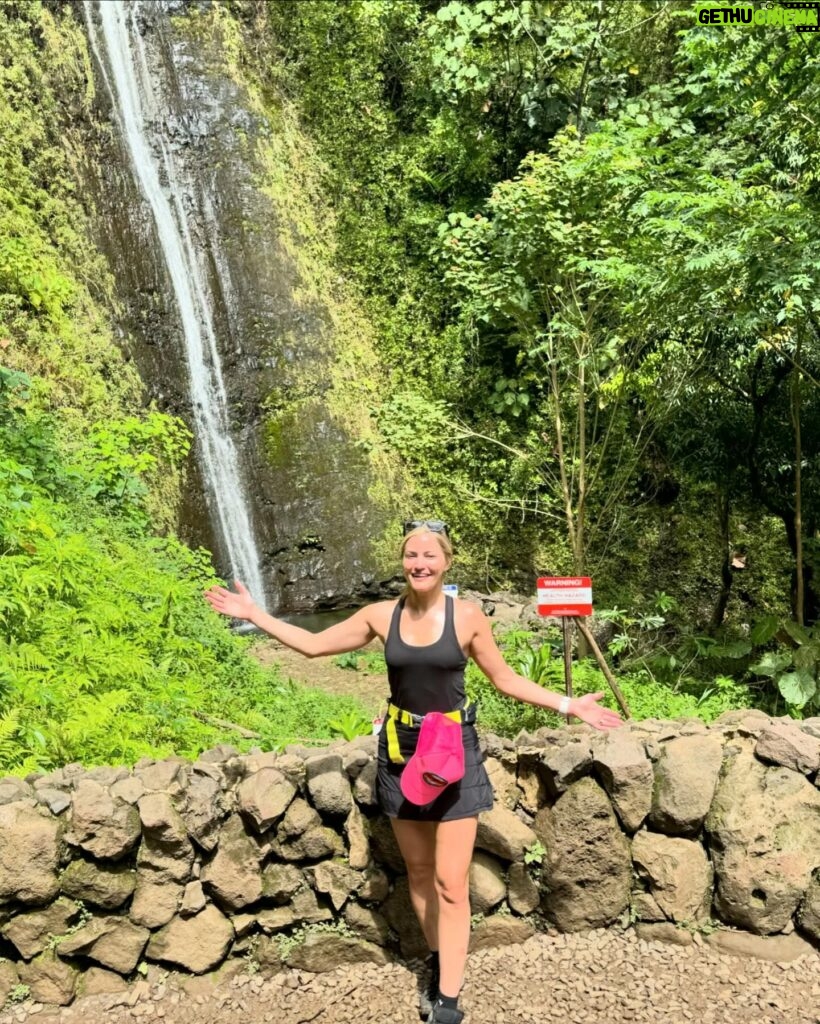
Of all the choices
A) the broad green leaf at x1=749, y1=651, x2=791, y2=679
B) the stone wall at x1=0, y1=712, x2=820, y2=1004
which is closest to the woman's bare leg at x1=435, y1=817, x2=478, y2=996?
the stone wall at x1=0, y1=712, x2=820, y2=1004

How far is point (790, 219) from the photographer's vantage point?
439 cm

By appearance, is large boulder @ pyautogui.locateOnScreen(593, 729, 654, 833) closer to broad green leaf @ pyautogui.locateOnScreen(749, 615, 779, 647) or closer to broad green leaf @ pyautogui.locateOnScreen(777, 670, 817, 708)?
broad green leaf @ pyautogui.locateOnScreen(777, 670, 817, 708)

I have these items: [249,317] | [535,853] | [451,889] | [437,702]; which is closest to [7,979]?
[451,889]

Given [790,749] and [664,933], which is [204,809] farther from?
[790,749]

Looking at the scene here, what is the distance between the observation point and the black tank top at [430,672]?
2.43 m

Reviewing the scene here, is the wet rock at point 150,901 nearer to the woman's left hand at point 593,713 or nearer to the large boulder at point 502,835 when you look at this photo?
the large boulder at point 502,835

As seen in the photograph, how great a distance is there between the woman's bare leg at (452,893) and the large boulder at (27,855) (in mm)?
1415

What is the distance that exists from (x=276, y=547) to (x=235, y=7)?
324 inches

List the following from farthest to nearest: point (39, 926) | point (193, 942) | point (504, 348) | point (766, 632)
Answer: point (504, 348) → point (766, 632) → point (193, 942) → point (39, 926)

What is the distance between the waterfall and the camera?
903 cm

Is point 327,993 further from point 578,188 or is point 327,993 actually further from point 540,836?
point 578,188

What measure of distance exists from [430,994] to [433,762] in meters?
1.05

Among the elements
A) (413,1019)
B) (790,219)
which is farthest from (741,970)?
(790,219)

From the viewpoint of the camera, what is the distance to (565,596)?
4.21m
